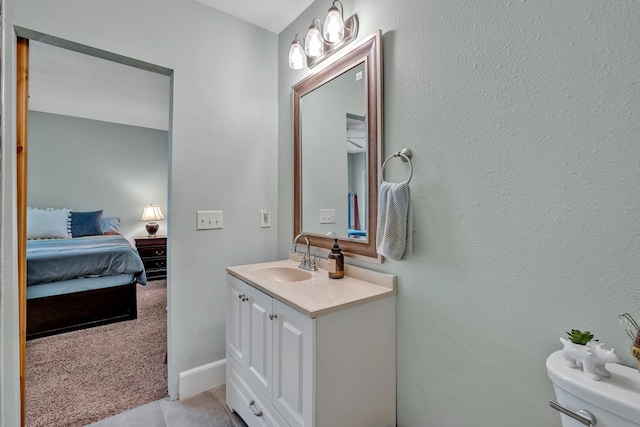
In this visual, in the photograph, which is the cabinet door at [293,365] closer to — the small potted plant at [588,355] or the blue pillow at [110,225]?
the small potted plant at [588,355]

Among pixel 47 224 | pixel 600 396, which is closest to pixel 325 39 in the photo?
pixel 600 396

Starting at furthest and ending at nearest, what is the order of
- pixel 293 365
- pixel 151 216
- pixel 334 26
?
1. pixel 151 216
2. pixel 334 26
3. pixel 293 365

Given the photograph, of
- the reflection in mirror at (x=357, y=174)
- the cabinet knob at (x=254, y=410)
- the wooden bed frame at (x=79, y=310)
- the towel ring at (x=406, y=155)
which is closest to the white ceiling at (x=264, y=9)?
the reflection in mirror at (x=357, y=174)

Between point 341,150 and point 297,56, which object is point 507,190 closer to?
point 341,150

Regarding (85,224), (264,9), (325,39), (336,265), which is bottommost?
(336,265)

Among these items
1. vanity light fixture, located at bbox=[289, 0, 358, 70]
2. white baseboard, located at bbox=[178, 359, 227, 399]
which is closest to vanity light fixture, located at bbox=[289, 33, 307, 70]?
vanity light fixture, located at bbox=[289, 0, 358, 70]

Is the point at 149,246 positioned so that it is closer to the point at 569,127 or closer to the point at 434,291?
the point at 434,291

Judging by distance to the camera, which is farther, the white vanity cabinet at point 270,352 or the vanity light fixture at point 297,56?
the vanity light fixture at point 297,56

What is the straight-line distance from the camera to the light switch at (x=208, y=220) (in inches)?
70.4

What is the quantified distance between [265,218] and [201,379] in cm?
105

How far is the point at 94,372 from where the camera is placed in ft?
6.59

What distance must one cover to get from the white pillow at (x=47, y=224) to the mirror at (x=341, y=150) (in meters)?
3.53

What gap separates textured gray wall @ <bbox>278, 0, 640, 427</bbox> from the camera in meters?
0.77

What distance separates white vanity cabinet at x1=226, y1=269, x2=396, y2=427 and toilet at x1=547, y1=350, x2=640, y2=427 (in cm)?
59
